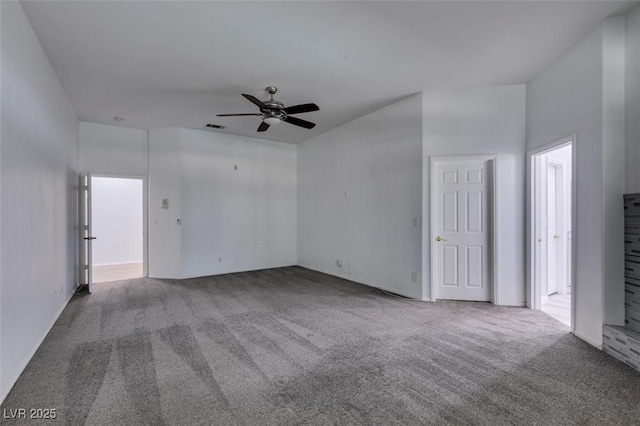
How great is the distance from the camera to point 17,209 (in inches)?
96.5

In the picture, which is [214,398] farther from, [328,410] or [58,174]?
[58,174]

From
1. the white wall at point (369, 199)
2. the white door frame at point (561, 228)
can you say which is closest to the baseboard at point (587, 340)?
the white wall at point (369, 199)

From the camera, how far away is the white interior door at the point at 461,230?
4.34 m

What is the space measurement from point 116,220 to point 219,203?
11.5 ft

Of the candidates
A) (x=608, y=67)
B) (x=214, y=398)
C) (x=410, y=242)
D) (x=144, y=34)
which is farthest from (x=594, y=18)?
(x=214, y=398)

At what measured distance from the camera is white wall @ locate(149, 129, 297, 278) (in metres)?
6.09

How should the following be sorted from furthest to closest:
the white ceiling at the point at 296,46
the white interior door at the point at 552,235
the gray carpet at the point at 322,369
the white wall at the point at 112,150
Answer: the white wall at the point at 112,150 → the white interior door at the point at 552,235 → the white ceiling at the point at 296,46 → the gray carpet at the point at 322,369

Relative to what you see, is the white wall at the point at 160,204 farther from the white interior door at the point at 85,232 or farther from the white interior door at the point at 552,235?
the white interior door at the point at 552,235

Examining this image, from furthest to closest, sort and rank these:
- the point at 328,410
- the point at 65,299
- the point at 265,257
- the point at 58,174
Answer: the point at 265,257 → the point at 65,299 → the point at 58,174 → the point at 328,410

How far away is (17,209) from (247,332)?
2.30 metres

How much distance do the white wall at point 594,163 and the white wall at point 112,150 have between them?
7032 mm

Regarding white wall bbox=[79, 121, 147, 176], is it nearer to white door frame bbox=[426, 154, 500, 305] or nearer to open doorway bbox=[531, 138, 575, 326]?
A: white door frame bbox=[426, 154, 500, 305]

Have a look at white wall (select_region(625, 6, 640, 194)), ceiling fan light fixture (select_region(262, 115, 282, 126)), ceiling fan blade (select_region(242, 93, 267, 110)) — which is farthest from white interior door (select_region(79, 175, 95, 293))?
white wall (select_region(625, 6, 640, 194))

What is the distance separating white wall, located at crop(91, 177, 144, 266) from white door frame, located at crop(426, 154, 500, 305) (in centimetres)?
687
